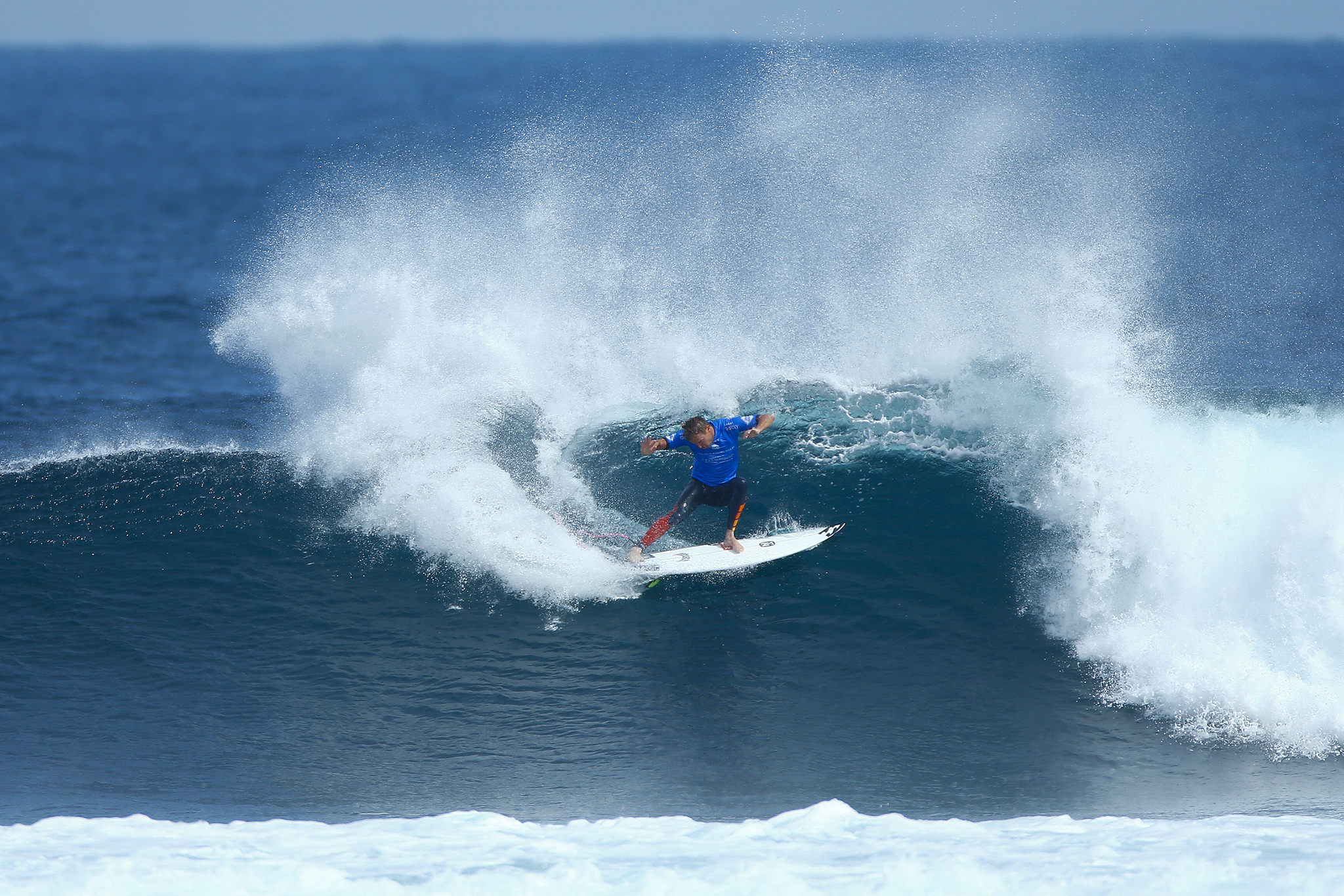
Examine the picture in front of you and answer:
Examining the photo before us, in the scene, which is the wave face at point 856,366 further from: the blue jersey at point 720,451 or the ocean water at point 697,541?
the blue jersey at point 720,451

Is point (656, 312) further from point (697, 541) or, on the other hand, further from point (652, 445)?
point (652, 445)

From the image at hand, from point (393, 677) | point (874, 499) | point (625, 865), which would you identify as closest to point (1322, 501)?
point (874, 499)

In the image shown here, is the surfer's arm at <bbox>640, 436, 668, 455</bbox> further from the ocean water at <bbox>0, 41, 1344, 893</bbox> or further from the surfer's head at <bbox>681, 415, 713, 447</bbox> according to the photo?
the ocean water at <bbox>0, 41, 1344, 893</bbox>

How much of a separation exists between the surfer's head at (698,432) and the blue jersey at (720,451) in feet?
0.24

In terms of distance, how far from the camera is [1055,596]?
10.0 meters

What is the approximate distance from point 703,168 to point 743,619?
788 inches

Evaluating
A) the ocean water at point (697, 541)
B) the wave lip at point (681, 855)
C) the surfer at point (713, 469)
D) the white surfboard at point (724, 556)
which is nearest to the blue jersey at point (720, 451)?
the surfer at point (713, 469)

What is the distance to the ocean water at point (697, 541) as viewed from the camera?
7.18 metres

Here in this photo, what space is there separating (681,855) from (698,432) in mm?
4229

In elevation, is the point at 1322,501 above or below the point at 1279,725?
above

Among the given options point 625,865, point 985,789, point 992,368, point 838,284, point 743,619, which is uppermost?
point 838,284

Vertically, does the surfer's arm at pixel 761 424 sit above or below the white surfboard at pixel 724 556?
above

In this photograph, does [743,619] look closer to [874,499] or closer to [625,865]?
[874,499]

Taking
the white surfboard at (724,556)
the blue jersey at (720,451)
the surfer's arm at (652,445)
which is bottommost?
the white surfboard at (724,556)
